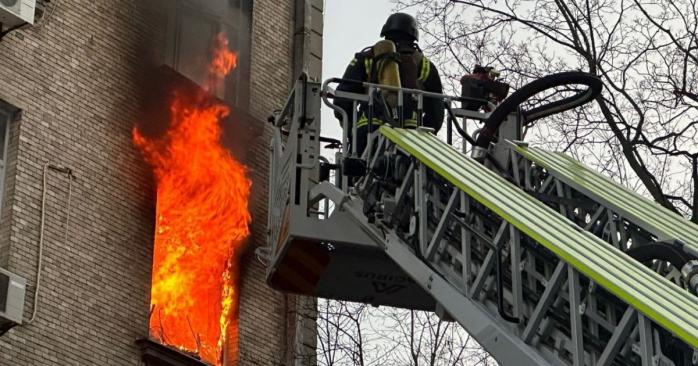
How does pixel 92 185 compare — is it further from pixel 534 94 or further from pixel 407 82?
pixel 534 94

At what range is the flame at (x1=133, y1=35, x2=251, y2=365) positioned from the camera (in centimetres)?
1488

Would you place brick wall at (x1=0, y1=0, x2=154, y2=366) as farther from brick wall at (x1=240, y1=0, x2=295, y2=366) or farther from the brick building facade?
brick wall at (x1=240, y1=0, x2=295, y2=366)

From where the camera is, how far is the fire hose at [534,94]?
9617 millimetres

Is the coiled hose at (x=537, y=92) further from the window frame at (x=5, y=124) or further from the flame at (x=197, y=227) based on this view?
the flame at (x=197, y=227)

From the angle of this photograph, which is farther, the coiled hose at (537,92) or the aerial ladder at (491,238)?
the coiled hose at (537,92)

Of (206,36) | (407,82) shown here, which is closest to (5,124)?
(206,36)

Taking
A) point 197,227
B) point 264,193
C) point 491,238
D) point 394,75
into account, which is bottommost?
point 491,238

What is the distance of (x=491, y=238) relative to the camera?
29.3 feet

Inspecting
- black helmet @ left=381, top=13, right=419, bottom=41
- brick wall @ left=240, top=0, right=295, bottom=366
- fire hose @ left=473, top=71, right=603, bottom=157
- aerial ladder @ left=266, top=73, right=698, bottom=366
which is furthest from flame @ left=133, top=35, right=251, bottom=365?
fire hose @ left=473, top=71, right=603, bottom=157

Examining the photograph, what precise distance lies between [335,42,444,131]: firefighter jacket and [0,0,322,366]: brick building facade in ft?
11.9

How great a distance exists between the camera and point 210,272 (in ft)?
50.5

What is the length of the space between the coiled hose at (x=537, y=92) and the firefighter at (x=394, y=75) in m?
0.75

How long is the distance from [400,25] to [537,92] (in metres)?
2.34

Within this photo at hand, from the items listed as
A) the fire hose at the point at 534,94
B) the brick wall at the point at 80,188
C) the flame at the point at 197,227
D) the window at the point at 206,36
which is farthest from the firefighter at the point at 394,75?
the window at the point at 206,36
